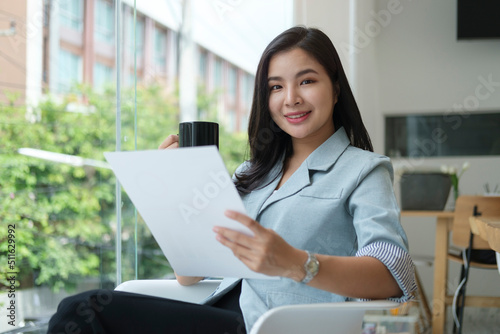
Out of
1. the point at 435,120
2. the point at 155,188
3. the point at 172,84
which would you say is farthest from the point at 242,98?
the point at 155,188

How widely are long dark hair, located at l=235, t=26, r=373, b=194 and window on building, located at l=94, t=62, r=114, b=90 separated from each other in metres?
1.56

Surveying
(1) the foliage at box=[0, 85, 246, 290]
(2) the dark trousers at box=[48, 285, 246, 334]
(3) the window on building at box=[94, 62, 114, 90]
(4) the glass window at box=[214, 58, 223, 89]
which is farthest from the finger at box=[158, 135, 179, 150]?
(4) the glass window at box=[214, 58, 223, 89]

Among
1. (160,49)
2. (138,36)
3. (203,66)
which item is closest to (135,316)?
(138,36)

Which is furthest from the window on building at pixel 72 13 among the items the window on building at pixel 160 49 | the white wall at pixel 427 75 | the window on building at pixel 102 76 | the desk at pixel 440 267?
the white wall at pixel 427 75

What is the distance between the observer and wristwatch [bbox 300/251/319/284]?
3.40ft

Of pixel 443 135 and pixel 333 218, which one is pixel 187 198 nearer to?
pixel 333 218

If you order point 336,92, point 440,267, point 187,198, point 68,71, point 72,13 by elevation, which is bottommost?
point 440,267

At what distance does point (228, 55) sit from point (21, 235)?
2.98 m

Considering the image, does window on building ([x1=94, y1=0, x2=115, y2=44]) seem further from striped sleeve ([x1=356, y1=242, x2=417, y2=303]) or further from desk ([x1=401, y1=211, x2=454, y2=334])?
striped sleeve ([x1=356, y1=242, x2=417, y2=303])

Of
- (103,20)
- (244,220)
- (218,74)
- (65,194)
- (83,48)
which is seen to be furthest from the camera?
(218,74)

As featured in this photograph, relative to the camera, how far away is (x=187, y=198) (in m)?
1.03

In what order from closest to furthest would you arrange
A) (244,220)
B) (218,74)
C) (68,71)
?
(244,220), (68,71), (218,74)

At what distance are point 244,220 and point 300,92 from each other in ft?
1.60

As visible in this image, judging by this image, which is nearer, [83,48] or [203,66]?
[83,48]
